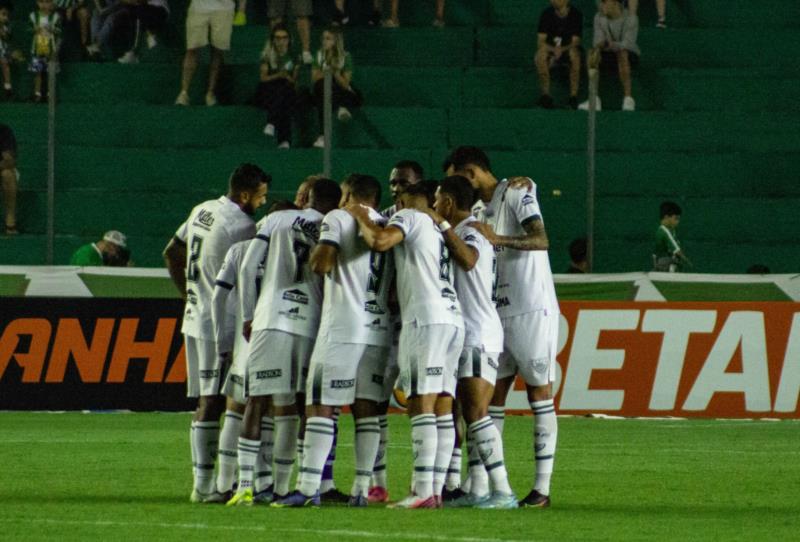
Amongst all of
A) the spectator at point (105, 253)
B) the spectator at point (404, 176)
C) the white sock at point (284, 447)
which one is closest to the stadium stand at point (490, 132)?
the spectator at point (105, 253)

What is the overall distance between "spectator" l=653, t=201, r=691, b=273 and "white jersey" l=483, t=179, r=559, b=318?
1145cm

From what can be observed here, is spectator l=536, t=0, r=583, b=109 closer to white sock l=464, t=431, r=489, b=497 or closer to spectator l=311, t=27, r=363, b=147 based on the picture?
spectator l=311, t=27, r=363, b=147

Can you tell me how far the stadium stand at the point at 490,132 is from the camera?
24281 millimetres

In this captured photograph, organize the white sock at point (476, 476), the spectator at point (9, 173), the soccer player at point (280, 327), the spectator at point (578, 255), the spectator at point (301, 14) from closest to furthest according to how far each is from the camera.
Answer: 1. the soccer player at point (280, 327)
2. the white sock at point (476, 476)
3. the spectator at point (578, 255)
4. the spectator at point (9, 173)
5. the spectator at point (301, 14)

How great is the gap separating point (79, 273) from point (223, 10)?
6830 mm

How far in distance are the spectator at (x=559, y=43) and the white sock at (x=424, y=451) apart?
15.6m

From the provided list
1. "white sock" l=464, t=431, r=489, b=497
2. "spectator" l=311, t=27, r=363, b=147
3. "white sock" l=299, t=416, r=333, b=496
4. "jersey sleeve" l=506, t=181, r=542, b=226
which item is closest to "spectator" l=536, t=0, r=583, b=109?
"spectator" l=311, t=27, r=363, b=147

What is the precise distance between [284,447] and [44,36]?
15.4m

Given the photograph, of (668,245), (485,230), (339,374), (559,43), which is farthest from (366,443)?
(559,43)

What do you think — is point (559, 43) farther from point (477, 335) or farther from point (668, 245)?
point (477, 335)

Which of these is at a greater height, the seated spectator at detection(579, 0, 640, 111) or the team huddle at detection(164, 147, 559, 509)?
the seated spectator at detection(579, 0, 640, 111)

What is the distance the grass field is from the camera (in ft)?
31.4

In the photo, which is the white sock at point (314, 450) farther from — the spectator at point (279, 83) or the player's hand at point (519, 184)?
the spectator at point (279, 83)

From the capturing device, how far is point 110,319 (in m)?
19.6
